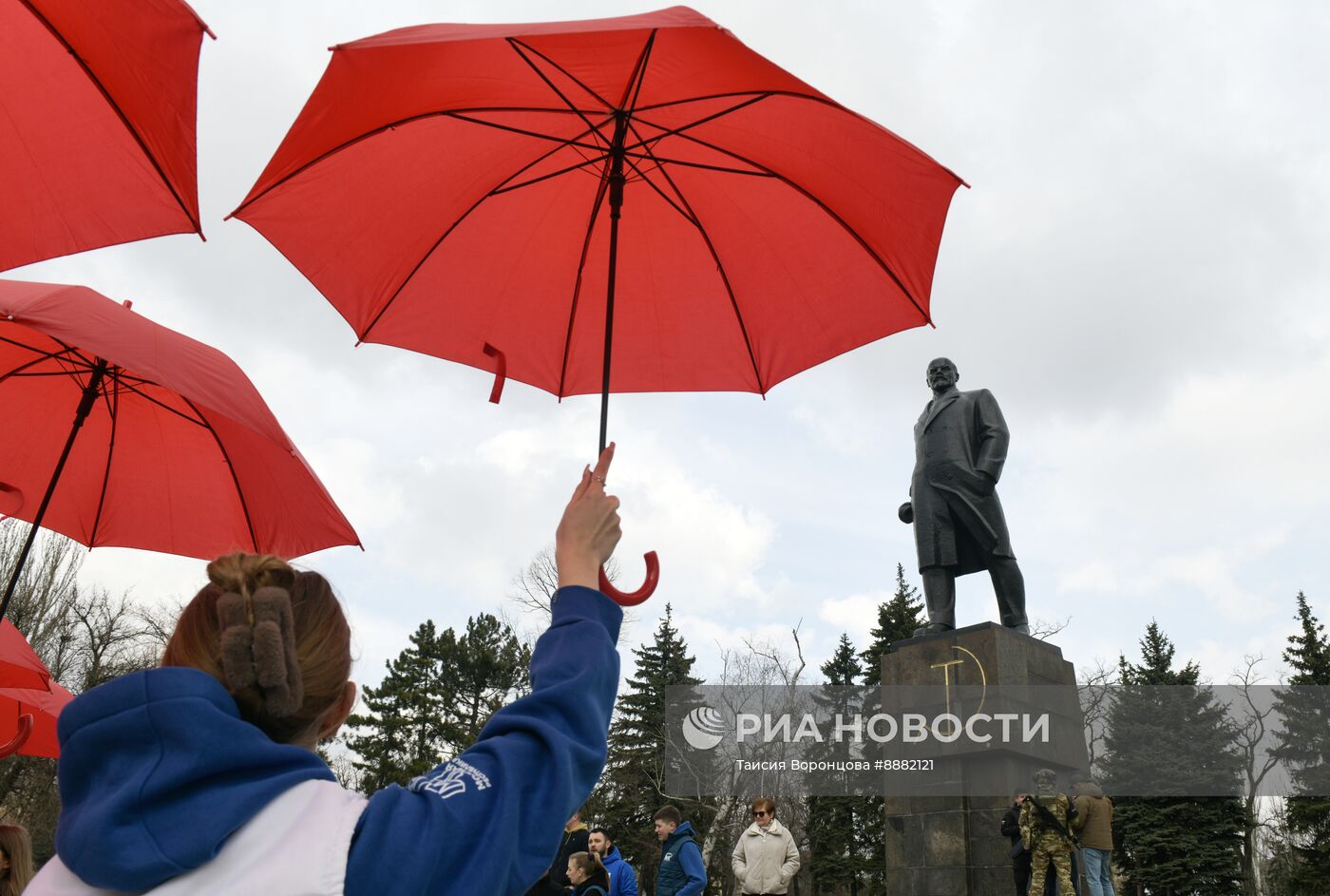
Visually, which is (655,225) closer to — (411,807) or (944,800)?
(411,807)

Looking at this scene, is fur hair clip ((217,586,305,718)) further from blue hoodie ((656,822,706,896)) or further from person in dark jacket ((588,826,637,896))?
blue hoodie ((656,822,706,896))

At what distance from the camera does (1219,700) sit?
119 feet

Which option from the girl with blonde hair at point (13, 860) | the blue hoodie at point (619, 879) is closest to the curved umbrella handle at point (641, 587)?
the girl with blonde hair at point (13, 860)

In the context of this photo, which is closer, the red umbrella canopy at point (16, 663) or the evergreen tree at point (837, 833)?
the red umbrella canopy at point (16, 663)

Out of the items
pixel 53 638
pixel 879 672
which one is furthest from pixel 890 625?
pixel 53 638

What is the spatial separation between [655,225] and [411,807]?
2.87 m

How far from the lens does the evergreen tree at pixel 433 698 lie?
39038 millimetres

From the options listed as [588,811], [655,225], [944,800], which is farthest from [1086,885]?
[588,811]

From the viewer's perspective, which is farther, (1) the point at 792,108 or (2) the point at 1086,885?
(2) the point at 1086,885

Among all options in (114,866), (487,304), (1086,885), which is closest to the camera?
(114,866)

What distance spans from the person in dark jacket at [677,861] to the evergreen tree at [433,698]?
28445 mm

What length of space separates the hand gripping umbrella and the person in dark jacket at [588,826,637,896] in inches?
212

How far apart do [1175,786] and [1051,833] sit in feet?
99.9

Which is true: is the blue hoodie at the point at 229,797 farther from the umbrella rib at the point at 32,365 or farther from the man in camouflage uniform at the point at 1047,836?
the man in camouflage uniform at the point at 1047,836
